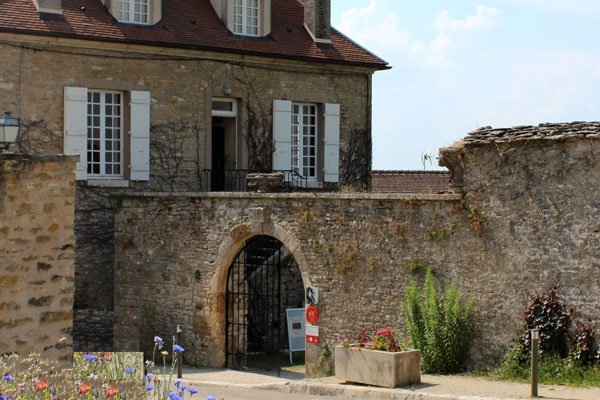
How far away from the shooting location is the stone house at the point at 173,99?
22.0 meters

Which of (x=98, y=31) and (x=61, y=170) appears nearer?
(x=61, y=170)

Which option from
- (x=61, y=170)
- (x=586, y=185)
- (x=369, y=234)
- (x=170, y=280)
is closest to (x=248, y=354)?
(x=170, y=280)

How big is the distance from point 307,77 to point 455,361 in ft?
33.6

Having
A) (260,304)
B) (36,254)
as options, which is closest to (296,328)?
(260,304)

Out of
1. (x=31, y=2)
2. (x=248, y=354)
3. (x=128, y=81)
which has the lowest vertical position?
(x=248, y=354)

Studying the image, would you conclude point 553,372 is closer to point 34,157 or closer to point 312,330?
point 312,330

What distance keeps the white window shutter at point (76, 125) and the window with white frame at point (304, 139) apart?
16.6ft

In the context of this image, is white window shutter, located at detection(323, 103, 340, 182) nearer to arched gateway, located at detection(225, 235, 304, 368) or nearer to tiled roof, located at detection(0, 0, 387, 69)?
tiled roof, located at detection(0, 0, 387, 69)

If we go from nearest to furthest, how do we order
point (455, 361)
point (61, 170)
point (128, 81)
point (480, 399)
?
point (61, 170), point (480, 399), point (455, 361), point (128, 81)

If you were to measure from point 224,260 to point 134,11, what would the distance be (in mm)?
6249

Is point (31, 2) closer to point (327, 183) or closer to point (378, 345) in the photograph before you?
point (327, 183)

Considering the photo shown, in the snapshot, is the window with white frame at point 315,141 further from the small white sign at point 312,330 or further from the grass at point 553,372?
the grass at point 553,372

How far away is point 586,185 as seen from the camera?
15500 mm

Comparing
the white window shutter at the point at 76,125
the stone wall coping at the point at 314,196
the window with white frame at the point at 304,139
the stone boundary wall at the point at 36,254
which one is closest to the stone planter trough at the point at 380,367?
the stone wall coping at the point at 314,196
